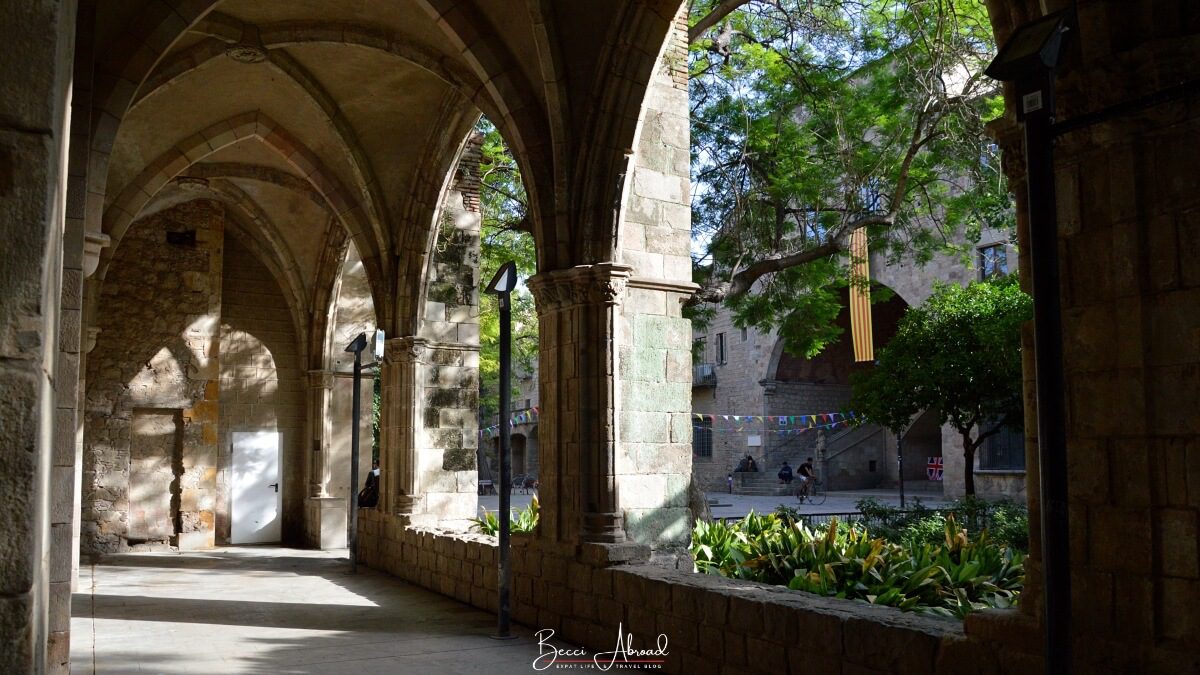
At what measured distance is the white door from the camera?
1399 cm

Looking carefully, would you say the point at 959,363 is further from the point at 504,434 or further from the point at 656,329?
the point at 504,434

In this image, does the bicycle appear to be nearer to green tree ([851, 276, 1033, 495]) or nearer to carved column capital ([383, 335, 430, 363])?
green tree ([851, 276, 1033, 495])

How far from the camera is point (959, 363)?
13609 millimetres

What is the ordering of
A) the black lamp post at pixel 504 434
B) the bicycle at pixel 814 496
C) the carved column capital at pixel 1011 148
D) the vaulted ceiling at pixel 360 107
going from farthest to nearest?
the bicycle at pixel 814 496 → the vaulted ceiling at pixel 360 107 → the black lamp post at pixel 504 434 → the carved column capital at pixel 1011 148

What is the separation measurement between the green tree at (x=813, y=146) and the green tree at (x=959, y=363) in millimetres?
2298

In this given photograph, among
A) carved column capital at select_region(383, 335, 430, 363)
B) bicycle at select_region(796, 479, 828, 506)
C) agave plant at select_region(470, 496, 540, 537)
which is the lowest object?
bicycle at select_region(796, 479, 828, 506)

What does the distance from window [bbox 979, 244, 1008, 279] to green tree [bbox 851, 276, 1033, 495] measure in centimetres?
513

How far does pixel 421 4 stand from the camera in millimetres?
7152

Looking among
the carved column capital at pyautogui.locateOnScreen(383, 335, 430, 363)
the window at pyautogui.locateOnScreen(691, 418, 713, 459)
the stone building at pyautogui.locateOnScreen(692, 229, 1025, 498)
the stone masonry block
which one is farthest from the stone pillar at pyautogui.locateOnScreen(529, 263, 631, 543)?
the window at pyautogui.locateOnScreen(691, 418, 713, 459)

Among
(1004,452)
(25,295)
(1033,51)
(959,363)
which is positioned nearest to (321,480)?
(959,363)

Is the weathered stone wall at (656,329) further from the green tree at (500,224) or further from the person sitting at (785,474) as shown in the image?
the person sitting at (785,474)

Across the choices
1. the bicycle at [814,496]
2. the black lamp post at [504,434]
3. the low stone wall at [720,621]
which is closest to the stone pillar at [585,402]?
the low stone wall at [720,621]

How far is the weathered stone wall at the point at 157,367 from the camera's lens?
12789mm

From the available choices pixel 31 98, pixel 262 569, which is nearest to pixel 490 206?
pixel 262 569
